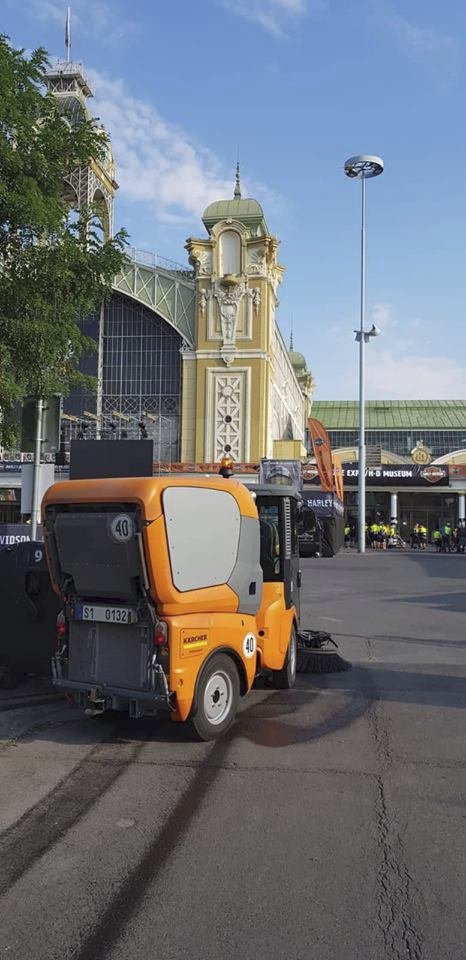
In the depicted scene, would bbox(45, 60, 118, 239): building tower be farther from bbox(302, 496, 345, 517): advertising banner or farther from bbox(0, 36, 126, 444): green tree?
bbox(0, 36, 126, 444): green tree

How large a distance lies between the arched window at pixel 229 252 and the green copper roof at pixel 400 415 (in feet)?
129

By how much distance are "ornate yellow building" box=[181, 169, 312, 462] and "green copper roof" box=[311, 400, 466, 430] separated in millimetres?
38160

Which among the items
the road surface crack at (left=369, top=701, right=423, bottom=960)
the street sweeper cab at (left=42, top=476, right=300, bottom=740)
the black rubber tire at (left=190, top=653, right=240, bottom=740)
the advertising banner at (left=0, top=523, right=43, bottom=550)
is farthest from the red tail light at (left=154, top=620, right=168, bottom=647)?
the advertising banner at (left=0, top=523, right=43, bottom=550)

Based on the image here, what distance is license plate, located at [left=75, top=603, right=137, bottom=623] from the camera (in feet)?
18.7

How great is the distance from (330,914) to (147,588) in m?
2.67

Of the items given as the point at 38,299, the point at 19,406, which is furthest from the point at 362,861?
the point at 19,406

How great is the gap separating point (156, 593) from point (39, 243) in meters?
5.75

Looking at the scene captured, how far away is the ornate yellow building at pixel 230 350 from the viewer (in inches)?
2018

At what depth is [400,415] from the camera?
88938 mm

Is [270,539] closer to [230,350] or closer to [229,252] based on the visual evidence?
[230,350]

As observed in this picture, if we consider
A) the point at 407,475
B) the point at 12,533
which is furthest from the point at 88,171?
the point at 12,533

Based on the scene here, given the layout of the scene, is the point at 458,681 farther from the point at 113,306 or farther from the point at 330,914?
the point at 113,306

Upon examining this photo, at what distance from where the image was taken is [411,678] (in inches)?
350

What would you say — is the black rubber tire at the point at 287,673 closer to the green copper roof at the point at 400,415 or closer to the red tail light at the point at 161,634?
the red tail light at the point at 161,634
